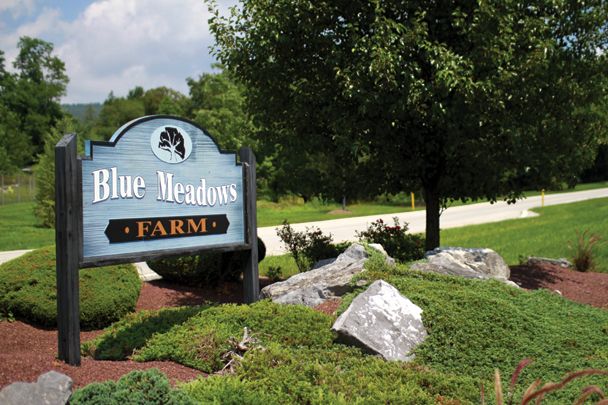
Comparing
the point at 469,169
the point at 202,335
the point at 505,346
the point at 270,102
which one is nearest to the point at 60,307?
the point at 202,335

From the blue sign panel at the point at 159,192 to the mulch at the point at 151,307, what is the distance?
1.13m

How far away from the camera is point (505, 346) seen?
Answer: 5.95 meters

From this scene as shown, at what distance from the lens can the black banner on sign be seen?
5.95 m

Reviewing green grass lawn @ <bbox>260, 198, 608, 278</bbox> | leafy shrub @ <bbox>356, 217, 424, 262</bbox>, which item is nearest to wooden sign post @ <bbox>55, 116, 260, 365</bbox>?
leafy shrub @ <bbox>356, 217, 424, 262</bbox>

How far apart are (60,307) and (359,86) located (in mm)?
5027

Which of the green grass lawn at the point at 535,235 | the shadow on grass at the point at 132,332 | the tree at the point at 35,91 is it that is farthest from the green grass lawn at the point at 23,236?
the tree at the point at 35,91

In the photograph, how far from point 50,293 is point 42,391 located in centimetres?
412

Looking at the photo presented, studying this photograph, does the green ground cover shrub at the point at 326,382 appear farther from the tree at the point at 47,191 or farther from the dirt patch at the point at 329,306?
the tree at the point at 47,191

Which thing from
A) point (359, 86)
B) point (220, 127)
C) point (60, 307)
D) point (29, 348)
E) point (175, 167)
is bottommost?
point (29, 348)

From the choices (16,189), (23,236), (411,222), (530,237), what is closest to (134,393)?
(530,237)

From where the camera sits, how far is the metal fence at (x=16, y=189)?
44156mm

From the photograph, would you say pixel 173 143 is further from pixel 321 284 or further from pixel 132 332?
pixel 321 284

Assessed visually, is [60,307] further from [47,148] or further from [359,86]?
[47,148]

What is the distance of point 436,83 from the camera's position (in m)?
8.45
